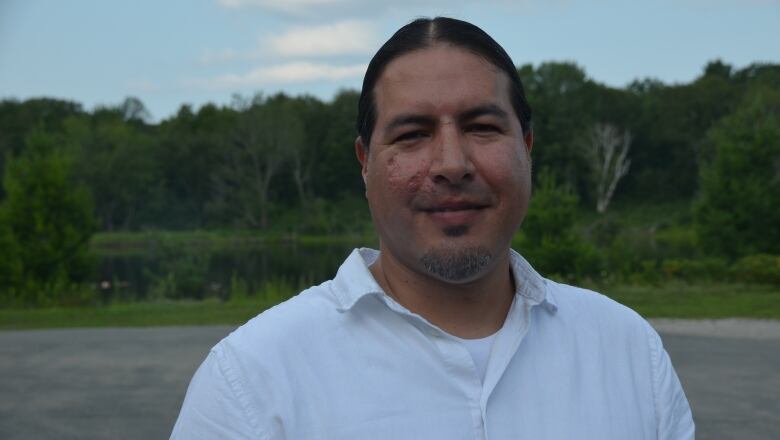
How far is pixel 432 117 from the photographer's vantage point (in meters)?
1.77

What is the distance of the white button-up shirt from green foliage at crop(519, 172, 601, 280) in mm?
16233

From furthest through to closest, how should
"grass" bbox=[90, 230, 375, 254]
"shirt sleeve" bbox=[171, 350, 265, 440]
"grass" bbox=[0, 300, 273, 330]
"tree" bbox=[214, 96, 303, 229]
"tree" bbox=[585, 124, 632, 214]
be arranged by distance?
"tree" bbox=[214, 96, 303, 229], "tree" bbox=[585, 124, 632, 214], "grass" bbox=[90, 230, 375, 254], "grass" bbox=[0, 300, 273, 330], "shirt sleeve" bbox=[171, 350, 265, 440]

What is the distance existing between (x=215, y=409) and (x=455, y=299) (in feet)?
1.73

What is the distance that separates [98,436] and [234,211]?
53.3 metres

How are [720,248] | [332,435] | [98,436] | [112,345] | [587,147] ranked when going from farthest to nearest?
[587,147] < [720,248] < [112,345] < [98,436] < [332,435]

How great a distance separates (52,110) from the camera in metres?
77.1

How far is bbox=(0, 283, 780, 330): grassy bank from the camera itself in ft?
43.5

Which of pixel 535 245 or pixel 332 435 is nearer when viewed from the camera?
pixel 332 435

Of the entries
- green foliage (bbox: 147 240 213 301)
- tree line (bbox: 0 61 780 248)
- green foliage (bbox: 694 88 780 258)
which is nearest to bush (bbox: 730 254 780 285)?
green foliage (bbox: 694 88 780 258)

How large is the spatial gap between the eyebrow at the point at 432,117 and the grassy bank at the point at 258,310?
11.5 metres

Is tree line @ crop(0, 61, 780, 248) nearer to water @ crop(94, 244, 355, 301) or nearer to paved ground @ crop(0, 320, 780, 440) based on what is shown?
water @ crop(94, 244, 355, 301)

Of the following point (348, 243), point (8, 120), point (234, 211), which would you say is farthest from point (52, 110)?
point (348, 243)

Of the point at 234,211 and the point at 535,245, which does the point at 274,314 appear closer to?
Result: the point at 535,245

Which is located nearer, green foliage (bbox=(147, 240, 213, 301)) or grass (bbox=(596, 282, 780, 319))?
grass (bbox=(596, 282, 780, 319))
